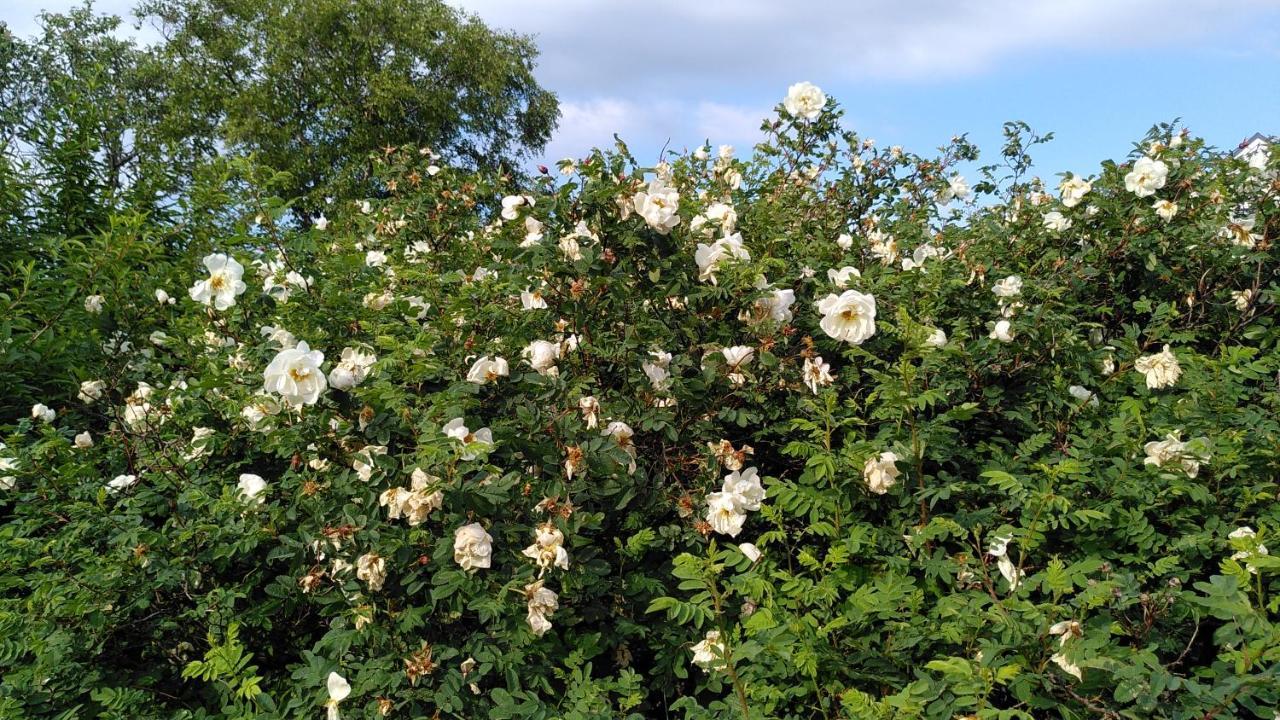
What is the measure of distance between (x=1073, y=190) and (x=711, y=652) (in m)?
2.43

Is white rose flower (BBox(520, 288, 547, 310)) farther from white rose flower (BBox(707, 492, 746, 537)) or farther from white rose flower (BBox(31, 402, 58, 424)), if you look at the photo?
white rose flower (BBox(31, 402, 58, 424))

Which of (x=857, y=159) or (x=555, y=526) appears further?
(x=857, y=159)

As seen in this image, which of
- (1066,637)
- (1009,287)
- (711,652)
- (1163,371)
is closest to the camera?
(1066,637)

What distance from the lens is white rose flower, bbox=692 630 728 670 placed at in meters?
1.87

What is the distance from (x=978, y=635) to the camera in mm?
1963

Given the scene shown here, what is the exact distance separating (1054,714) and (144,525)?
2.61m

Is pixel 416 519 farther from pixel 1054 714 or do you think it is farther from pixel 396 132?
pixel 396 132

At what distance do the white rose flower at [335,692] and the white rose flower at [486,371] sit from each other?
799mm

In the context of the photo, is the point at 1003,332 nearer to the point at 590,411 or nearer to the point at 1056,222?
the point at 1056,222

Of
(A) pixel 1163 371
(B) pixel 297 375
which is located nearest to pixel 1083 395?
(A) pixel 1163 371

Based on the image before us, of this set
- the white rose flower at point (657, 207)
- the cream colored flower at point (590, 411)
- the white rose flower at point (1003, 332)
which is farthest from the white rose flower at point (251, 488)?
the white rose flower at point (1003, 332)

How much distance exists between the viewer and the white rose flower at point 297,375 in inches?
81.5

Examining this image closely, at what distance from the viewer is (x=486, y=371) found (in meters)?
2.23

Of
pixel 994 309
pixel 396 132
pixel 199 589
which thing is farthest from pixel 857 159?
pixel 396 132
